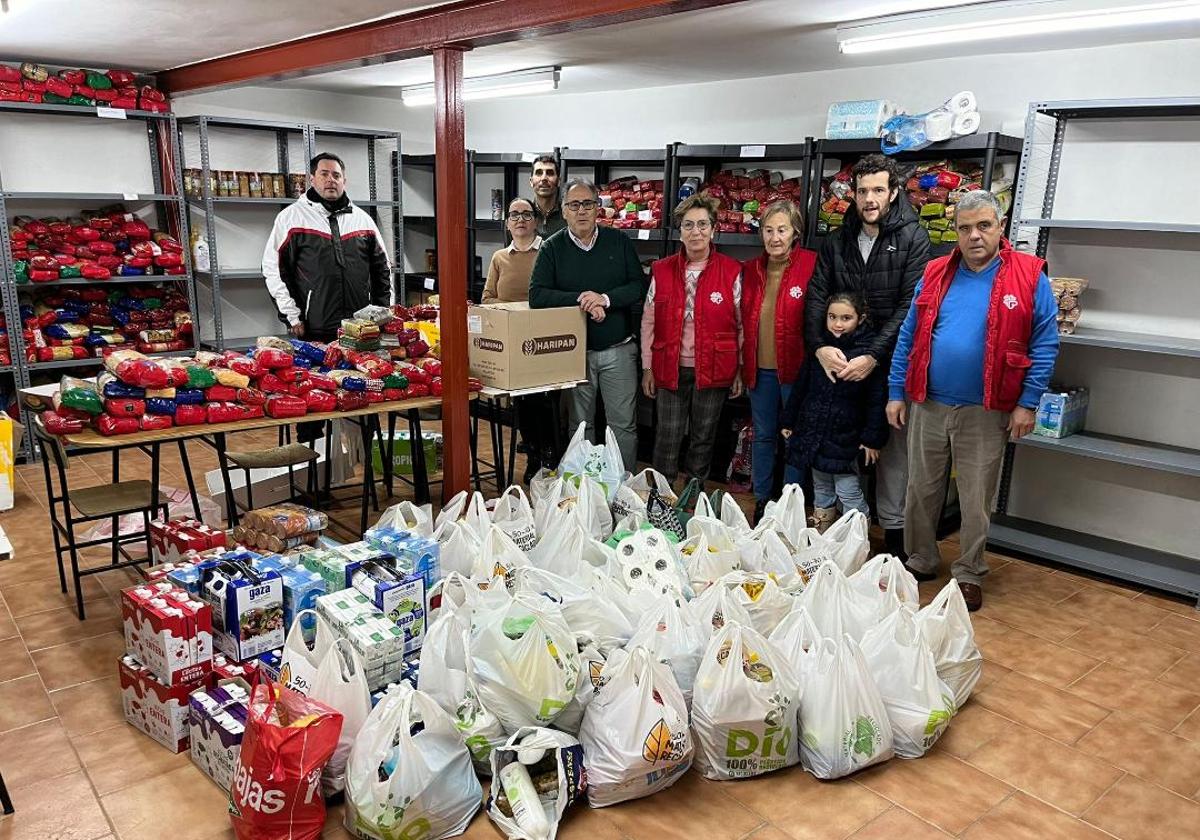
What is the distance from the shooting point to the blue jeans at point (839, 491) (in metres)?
4.09

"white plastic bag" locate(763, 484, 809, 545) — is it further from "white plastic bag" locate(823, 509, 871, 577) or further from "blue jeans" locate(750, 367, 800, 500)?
"blue jeans" locate(750, 367, 800, 500)

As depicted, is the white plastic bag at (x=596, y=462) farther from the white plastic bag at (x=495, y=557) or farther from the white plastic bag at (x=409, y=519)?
the white plastic bag at (x=495, y=557)

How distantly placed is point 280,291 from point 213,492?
121cm

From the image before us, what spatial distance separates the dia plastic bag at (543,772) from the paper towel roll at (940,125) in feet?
11.2

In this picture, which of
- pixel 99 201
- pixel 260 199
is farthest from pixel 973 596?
pixel 99 201

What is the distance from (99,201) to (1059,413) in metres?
6.32

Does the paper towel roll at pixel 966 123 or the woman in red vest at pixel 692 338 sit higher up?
the paper towel roll at pixel 966 123

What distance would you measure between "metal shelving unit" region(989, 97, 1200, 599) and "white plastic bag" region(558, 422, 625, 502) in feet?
6.61

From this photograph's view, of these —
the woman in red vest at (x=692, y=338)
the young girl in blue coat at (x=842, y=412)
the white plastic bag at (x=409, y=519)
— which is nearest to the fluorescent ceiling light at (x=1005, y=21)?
the woman in red vest at (x=692, y=338)

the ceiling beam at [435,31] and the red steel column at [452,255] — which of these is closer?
the ceiling beam at [435,31]

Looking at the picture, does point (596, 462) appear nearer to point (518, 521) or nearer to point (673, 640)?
point (518, 521)

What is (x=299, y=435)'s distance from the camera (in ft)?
16.2

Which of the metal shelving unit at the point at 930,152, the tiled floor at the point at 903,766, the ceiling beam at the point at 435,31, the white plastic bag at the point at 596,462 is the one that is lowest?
the tiled floor at the point at 903,766

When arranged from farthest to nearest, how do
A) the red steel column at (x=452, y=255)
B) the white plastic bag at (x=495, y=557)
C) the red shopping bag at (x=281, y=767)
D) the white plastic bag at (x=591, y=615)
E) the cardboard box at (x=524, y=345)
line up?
the cardboard box at (x=524, y=345)
the red steel column at (x=452, y=255)
the white plastic bag at (x=495, y=557)
the white plastic bag at (x=591, y=615)
the red shopping bag at (x=281, y=767)
